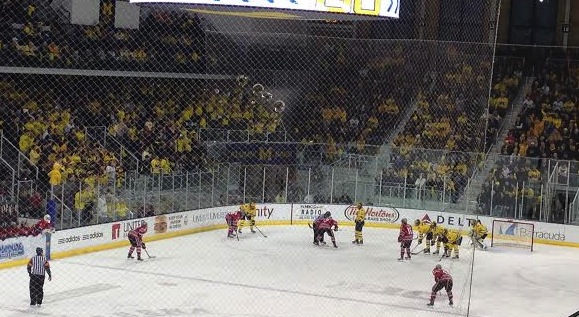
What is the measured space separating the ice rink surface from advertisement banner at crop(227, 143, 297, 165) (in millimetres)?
1866

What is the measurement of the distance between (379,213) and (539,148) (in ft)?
16.7

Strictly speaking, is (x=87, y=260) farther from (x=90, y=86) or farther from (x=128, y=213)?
(x=90, y=86)

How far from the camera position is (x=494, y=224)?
23688 millimetres

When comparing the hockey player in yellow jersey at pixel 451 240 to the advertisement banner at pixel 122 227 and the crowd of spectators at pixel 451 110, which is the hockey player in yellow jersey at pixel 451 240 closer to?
the crowd of spectators at pixel 451 110

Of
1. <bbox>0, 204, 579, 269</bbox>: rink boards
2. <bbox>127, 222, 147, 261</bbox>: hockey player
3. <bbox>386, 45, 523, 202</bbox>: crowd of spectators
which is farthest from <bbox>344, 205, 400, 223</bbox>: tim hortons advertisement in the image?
<bbox>127, 222, 147, 261</bbox>: hockey player

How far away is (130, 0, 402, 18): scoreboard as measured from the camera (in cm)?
1259

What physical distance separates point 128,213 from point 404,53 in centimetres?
907

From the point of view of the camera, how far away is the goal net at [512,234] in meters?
23.3

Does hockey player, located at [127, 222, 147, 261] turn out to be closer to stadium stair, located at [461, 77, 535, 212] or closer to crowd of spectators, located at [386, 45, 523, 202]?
stadium stair, located at [461, 77, 535, 212]

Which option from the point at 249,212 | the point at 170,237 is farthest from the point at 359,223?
the point at 170,237

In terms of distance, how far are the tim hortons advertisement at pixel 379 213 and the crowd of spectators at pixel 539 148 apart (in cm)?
220

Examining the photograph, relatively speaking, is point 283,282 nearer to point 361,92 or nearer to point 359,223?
point 359,223

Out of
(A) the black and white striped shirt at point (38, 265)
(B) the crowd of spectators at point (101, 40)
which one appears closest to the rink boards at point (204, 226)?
(A) the black and white striped shirt at point (38, 265)

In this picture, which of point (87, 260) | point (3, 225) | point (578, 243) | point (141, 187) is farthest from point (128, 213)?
point (578, 243)
